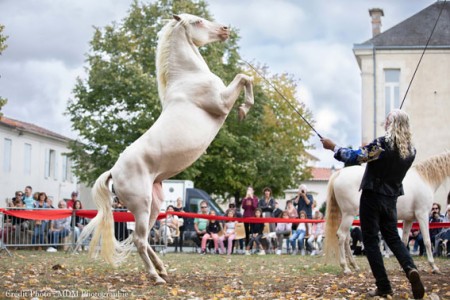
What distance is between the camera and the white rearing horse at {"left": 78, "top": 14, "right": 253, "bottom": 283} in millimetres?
8539

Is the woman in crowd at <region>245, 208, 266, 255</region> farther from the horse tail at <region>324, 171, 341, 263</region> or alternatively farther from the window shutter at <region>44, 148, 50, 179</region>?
the window shutter at <region>44, 148, 50, 179</region>

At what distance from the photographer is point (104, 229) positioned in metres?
9.12

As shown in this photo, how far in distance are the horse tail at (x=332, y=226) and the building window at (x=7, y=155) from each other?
3352 cm

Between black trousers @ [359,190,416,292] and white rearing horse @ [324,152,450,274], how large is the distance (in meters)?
3.59

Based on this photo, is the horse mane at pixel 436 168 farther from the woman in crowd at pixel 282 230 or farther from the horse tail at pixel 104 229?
the woman in crowd at pixel 282 230

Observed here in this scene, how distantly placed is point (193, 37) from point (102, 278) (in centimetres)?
347

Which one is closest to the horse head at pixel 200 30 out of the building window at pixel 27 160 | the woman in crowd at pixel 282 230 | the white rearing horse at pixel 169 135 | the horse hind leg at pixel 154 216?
the white rearing horse at pixel 169 135

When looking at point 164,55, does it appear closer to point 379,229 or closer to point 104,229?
point 104,229

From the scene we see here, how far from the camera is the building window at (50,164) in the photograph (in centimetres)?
4712

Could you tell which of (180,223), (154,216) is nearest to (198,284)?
(154,216)

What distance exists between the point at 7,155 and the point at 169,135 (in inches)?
1422

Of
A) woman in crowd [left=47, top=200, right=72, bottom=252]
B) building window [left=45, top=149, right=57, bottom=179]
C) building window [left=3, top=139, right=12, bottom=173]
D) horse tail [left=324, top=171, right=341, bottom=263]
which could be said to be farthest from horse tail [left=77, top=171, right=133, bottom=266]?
building window [left=45, top=149, right=57, bottom=179]

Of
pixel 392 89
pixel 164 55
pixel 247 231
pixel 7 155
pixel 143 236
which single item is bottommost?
pixel 247 231

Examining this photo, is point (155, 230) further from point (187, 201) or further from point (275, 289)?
point (275, 289)
